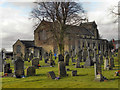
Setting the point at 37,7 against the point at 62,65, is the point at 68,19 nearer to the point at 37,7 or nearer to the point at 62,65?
the point at 37,7

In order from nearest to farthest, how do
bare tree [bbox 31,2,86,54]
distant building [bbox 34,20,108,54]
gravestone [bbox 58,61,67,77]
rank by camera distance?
gravestone [bbox 58,61,67,77] → bare tree [bbox 31,2,86,54] → distant building [bbox 34,20,108,54]

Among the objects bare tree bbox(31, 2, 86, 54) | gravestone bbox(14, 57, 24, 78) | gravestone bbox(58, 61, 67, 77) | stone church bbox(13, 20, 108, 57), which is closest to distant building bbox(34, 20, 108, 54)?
stone church bbox(13, 20, 108, 57)

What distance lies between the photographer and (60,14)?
103 feet

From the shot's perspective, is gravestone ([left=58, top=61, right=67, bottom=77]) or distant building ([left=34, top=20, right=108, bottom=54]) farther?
distant building ([left=34, top=20, right=108, bottom=54])

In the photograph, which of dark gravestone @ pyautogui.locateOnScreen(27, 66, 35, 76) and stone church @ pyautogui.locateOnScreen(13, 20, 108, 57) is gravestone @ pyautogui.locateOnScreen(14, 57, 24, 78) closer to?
dark gravestone @ pyautogui.locateOnScreen(27, 66, 35, 76)

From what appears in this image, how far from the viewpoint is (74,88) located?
9.06 m

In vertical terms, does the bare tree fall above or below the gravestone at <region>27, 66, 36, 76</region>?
above

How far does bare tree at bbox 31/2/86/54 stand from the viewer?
102 feet

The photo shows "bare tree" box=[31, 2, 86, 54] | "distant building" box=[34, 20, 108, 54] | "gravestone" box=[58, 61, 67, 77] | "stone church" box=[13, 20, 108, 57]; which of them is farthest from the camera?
"stone church" box=[13, 20, 108, 57]

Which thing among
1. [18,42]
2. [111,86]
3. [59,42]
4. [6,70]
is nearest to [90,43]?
[18,42]

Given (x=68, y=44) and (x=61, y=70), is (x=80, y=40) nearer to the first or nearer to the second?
(x=68, y=44)

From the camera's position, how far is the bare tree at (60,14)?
31.1 meters

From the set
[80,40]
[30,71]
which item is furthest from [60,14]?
[80,40]

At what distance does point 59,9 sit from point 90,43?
39630 millimetres
